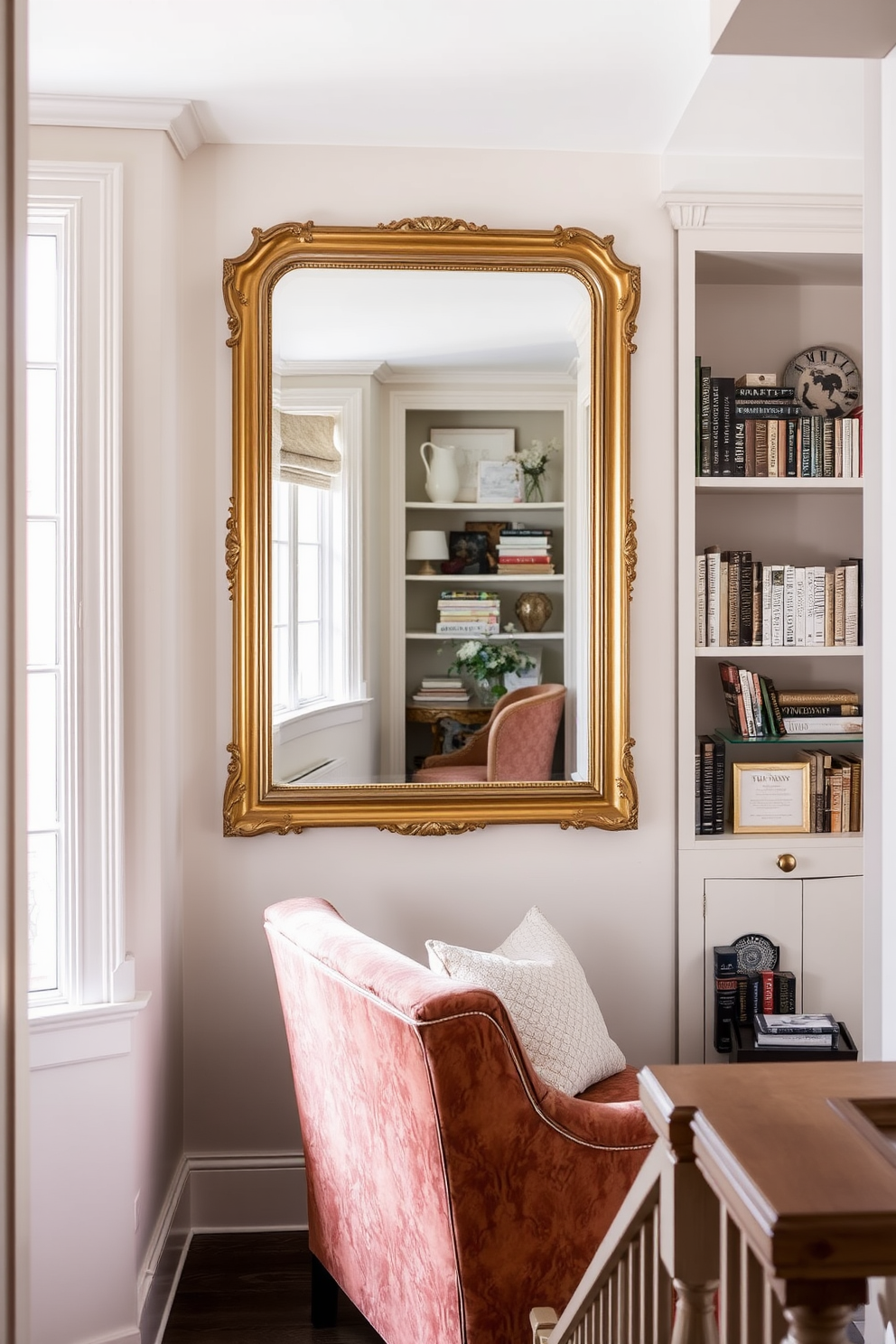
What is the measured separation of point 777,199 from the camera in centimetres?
264

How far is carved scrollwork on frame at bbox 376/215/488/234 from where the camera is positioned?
8.52 feet

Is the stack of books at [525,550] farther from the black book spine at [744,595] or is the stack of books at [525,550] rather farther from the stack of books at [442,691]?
the black book spine at [744,595]

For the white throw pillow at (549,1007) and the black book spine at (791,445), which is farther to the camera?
the black book spine at (791,445)

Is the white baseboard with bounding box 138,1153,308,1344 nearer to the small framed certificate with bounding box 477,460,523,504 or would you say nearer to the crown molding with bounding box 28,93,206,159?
the small framed certificate with bounding box 477,460,523,504

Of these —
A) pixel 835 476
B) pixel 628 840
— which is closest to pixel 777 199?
pixel 835 476

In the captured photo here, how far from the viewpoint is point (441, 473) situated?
2674 mm

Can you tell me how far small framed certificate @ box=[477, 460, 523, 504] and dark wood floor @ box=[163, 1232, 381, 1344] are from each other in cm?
189

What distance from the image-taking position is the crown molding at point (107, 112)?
7.55 feet

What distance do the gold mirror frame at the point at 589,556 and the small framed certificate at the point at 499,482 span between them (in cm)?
19

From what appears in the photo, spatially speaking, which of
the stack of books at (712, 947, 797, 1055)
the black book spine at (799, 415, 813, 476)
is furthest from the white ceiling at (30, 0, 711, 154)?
the stack of books at (712, 947, 797, 1055)

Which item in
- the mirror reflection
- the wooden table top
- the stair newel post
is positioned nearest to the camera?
the wooden table top

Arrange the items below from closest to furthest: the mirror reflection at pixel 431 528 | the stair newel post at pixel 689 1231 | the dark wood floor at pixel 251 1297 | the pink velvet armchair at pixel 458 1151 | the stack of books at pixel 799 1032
Result: 1. the stair newel post at pixel 689 1231
2. the pink velvet armchair at pixel 458 1151
3. the dark wood floor at pixel 251 1297
4. the stack of books at pixel 799 1032
5. the mirror reflection at pixel 431 528

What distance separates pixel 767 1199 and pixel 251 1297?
2239 millimetres

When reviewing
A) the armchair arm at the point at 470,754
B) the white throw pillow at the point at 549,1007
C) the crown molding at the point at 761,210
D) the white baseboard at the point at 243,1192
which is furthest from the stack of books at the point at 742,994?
the crown molding at the point at 761,210
